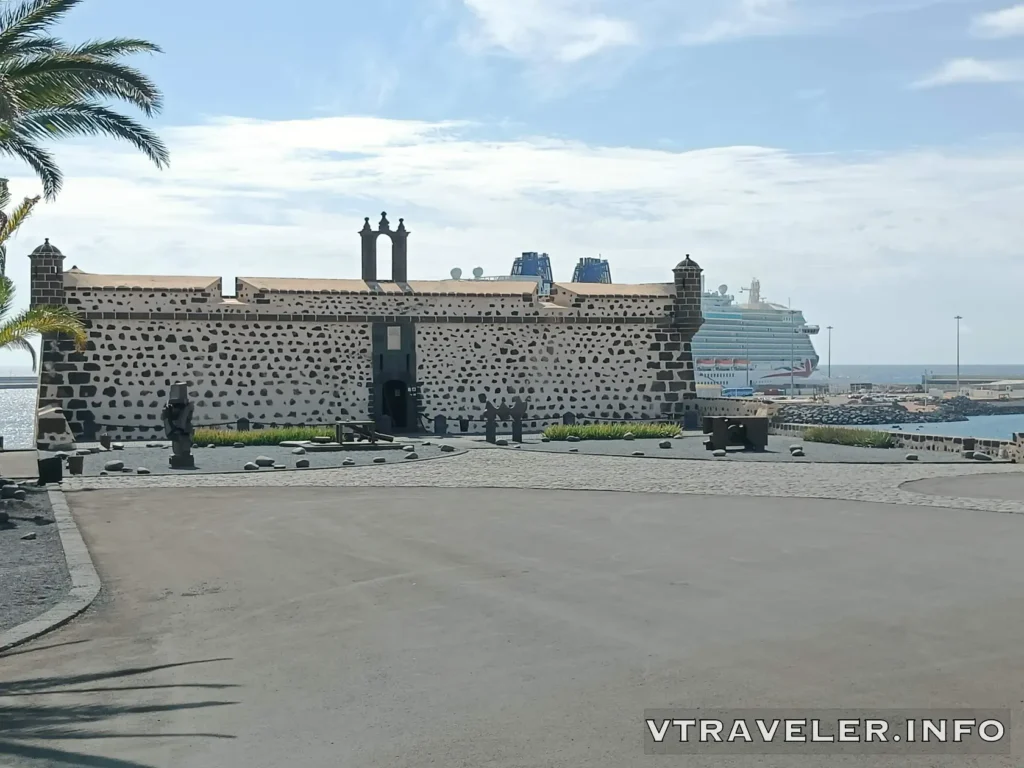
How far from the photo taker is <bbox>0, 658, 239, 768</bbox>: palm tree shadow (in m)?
5.17

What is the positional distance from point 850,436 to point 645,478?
9.83m

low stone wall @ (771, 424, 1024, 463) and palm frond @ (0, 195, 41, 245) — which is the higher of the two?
palm frond @ (0, 195, 41, 245)

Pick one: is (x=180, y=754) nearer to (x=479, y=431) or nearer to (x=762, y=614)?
(x=762, y=614)

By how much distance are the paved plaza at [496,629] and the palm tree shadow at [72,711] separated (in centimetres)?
2

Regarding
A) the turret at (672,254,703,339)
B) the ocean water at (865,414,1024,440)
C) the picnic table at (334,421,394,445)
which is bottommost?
the ocean water at (865,414,1024,440)

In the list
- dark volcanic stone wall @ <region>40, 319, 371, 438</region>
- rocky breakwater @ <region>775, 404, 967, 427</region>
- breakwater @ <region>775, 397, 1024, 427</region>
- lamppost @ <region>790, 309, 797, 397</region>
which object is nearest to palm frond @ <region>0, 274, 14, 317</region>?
dark volcanic stone wall @ <region>40, 319, 371, 438</region>

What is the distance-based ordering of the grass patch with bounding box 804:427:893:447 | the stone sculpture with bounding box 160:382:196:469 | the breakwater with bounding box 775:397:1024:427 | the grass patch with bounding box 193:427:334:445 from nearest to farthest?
the stone sculpture with bounding box 160:382:196:469 → the grass patch with bounding box 804:427:893:447 → the grass patch with bounding box 193:427:334:445 → the breakwater with bounding box 775:397:1024:427

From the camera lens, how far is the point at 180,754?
5.17 m

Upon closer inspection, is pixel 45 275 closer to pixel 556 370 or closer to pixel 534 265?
pixel 556 370

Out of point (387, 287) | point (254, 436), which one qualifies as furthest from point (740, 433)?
point (387, 287)

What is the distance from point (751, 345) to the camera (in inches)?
5113

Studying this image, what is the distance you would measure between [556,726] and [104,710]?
2303 millimetres

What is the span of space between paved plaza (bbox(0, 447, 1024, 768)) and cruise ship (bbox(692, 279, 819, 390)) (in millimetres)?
111159

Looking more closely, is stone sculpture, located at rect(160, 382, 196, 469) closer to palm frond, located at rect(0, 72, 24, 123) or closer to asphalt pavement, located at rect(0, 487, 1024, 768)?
asphalt pavement, located at rect(0, 487, 1024, 768)
